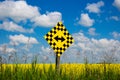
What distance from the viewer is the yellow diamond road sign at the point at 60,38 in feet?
48.8

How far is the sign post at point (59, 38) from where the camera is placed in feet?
48.7

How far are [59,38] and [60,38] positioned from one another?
6 cm

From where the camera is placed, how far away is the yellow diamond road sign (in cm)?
1488

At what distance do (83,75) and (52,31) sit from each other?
640 centimetres

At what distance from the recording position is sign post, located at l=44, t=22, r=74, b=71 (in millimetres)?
14836

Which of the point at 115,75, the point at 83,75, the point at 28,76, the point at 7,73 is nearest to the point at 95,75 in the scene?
the point at 83,75

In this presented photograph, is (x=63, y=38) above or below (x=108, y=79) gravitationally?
above

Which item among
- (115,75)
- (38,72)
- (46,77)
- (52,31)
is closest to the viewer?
(46,77)

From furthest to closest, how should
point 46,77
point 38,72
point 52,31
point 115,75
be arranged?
point 52,31, point 115,75, point 38,72, point 46,77

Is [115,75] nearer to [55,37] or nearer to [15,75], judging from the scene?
[15,75]

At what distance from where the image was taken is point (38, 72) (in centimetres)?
841

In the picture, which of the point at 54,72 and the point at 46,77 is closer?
the point at 46,77

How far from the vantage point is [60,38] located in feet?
49.9

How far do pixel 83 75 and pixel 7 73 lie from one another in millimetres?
2121
